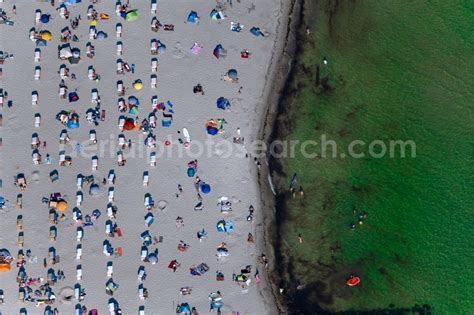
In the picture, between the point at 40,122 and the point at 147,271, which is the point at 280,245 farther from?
the point at 40,122

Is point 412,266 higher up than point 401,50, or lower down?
lower down

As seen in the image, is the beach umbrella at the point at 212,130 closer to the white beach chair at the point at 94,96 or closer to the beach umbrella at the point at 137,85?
the beach umbrella at the point at 137,85

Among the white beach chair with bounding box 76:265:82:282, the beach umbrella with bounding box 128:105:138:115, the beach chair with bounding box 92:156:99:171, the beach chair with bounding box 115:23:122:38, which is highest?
the beach chair with bounding box 115:23:122:38

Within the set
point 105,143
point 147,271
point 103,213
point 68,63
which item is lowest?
point 147,271

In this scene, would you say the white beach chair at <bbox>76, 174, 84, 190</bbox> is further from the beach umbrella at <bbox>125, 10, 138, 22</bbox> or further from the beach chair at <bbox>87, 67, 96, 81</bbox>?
the beach umbrella at <bbox>125, 10, 138, 22</bbox>

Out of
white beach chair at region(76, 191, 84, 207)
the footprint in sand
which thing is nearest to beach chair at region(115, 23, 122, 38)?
the footprint in sand

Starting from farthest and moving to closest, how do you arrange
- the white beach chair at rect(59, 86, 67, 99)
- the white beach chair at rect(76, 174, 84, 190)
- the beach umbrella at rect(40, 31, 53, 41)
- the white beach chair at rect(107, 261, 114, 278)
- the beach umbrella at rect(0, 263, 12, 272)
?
the beach umbrella at rect(40, 31, 53, 41), the white beach chair at rect(59, 86, 67, 99), the white beach chair at rect(76, 174, 84, 190), the white beach chair at rect(107, 261, 114, 278), the beach umbrella at rect(0, 263, 12, 272)

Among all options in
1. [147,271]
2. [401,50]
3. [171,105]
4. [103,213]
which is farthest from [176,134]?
[401,50]

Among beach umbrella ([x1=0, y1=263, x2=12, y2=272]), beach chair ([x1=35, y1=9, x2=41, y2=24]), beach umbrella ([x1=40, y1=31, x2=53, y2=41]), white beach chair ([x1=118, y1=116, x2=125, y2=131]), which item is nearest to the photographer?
beach umbrella ([x1=0, y1=263, x2=12, y2=272])
